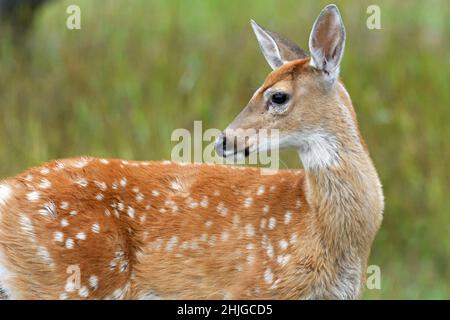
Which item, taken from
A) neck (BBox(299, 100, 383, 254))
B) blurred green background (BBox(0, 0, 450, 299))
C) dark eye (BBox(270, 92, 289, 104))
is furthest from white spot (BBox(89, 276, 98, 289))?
blurred green background (BBox(0, 0, 450, 299))

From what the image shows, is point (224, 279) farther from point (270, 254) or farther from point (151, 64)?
point (151, 64)

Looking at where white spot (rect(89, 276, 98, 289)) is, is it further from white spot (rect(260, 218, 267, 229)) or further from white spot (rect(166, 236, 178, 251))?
white spot (rect(260, 218, 267, 229))

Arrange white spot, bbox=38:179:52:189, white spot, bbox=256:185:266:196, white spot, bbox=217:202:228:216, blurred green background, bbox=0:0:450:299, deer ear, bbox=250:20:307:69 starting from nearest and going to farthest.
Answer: white spot, bbox=38:179:52:189 → white spot, bbox=217:202:228:216 → white spot, bbox=256:185:266:196 → deer ear, bbox=250:20:307:69 → blurred green background, bbox=0:0:450:299

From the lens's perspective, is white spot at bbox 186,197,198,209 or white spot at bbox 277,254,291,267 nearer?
white spot at bbox 277,254,291,267

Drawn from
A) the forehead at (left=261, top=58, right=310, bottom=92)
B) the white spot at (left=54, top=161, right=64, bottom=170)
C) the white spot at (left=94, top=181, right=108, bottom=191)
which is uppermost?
the forehead at (left=261, top=58, right=310, bottom=92)

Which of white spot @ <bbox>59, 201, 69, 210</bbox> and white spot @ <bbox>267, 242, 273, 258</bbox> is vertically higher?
white spot @ <bbox>59, 201, 69, 210</bbox>

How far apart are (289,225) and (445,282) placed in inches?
115

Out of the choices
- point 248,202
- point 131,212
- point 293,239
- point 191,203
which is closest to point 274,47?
point 248,202

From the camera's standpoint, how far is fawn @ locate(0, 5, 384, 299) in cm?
620

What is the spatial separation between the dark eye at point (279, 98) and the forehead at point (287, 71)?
82mm

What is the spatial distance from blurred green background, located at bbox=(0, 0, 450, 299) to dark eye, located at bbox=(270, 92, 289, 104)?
2.44 m

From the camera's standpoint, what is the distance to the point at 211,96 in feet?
34.5

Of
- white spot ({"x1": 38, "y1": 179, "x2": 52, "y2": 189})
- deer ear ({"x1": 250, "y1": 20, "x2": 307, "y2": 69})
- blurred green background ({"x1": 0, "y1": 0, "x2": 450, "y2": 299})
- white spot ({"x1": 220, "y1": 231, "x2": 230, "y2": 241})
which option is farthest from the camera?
blurred green background ({"x1": 0, "y1": 0, "x2": 450, "y2": 299})

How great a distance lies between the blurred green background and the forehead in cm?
244
